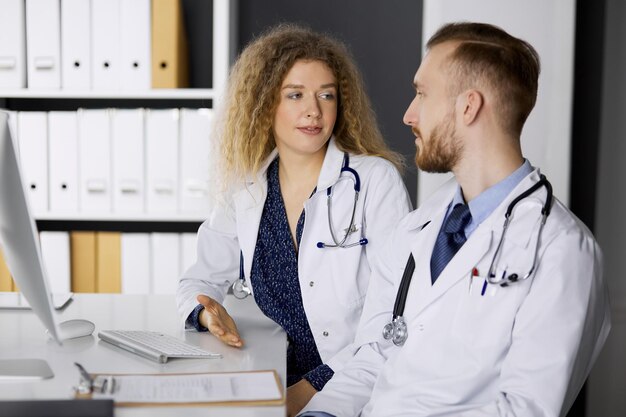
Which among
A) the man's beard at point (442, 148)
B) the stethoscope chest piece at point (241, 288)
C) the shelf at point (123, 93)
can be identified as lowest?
the stethoscope chest piece at point (241, 288)

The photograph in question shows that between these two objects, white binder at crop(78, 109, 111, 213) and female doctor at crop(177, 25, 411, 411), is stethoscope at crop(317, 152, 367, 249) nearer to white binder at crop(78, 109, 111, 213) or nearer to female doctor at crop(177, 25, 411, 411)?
female doctor at crop(177, 25, 411, 411)

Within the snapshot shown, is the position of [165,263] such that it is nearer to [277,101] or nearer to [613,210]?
[277,101]

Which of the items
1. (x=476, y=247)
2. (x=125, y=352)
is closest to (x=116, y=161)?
(x=125, y=352)

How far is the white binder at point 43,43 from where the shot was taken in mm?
2633

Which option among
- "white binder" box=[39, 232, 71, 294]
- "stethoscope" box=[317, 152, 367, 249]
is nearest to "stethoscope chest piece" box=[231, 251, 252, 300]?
"stethoscope" box=[317, 152, 367, 249]

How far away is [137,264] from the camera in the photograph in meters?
2.71

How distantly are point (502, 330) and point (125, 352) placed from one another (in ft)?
2.32

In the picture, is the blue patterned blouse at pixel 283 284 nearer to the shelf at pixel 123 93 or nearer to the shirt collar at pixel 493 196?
the shirt collar at pixel 493 196

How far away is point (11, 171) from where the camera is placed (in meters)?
1.26

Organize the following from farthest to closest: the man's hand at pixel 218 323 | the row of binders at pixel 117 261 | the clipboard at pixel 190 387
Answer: the row of binders at pixel 117 261 → the man's hand at pixel 218 323 → the clipboard at pixel 190 387

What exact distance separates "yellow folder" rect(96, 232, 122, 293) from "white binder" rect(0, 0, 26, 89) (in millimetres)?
591

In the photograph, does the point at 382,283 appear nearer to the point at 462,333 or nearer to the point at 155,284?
the point at 462,333

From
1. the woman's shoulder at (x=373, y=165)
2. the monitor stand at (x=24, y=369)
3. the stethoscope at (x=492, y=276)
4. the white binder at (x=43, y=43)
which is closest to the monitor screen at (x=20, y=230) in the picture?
the monitor stand at (x=24, y=369)

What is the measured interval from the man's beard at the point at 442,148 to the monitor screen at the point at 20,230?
2.45ft
